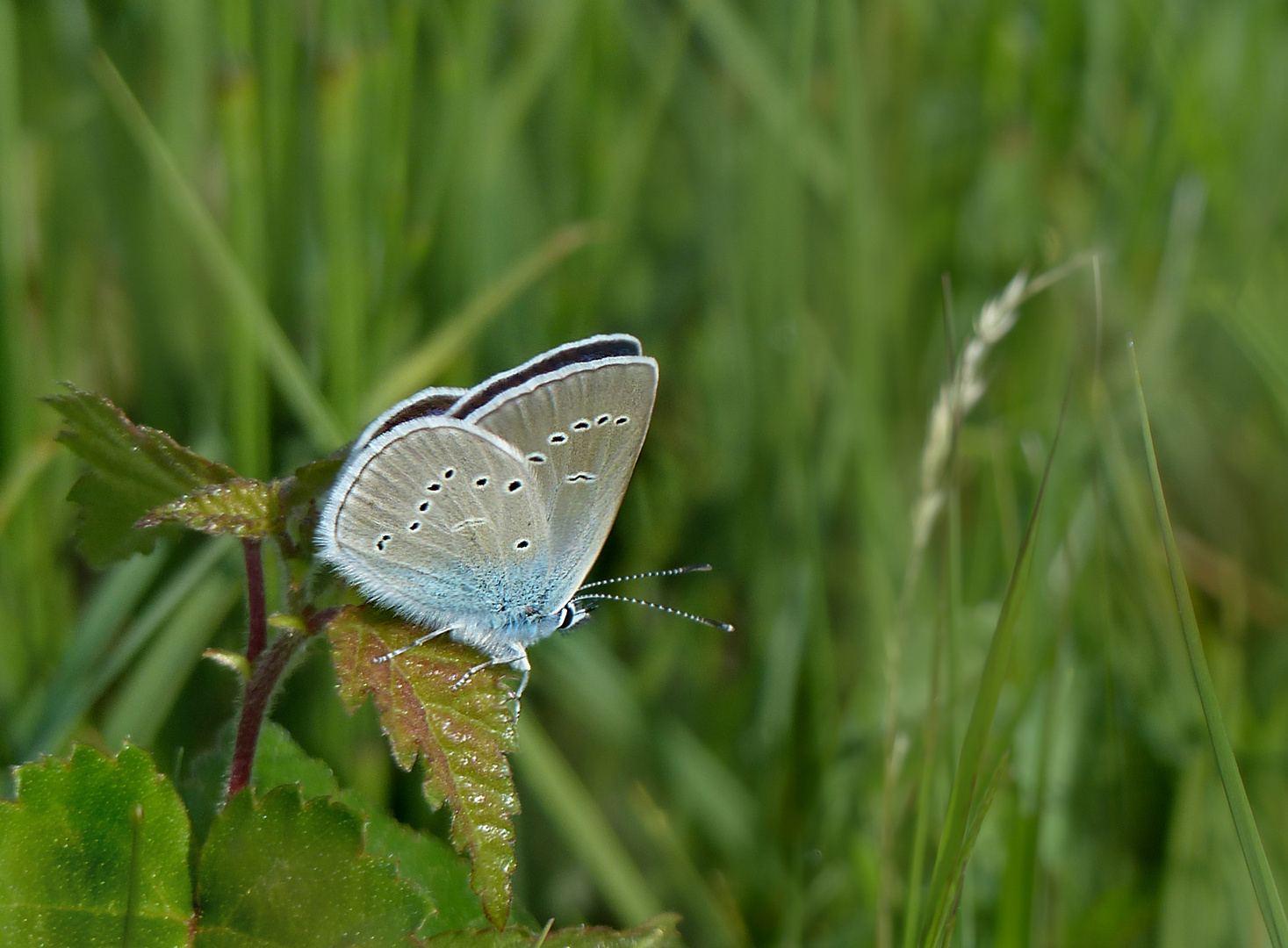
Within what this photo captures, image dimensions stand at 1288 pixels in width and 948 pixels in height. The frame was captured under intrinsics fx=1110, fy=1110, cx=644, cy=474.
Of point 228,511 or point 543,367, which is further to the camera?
point 543,367

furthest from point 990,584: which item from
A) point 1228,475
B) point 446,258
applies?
point 446,258

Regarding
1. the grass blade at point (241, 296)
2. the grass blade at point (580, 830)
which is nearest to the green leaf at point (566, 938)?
the grass blade at point (580, 830)

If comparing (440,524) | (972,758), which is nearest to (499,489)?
(440,524)

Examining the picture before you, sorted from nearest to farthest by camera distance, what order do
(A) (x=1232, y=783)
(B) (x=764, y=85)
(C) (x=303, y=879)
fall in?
(C) (x=303, y=879), (A) (x=1232, y=783), (B) (x=764, y=85)

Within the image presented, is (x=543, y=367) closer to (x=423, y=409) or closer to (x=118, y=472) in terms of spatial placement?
(x=423, y=409)

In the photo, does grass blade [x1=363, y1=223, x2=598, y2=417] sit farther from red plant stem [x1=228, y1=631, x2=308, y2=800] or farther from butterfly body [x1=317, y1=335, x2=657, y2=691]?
red plant stem [x1=228, y1=631, x2=308, y2=800]

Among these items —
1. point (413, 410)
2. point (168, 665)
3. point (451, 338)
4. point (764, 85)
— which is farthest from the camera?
point (764, 85)

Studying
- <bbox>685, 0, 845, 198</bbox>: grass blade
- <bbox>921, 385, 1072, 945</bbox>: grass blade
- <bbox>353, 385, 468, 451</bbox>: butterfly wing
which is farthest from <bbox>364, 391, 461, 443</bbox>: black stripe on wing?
<bbox>685, 0, 845, 198</bbox>: grass blade

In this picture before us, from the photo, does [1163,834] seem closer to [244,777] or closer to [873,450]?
[873,450]
